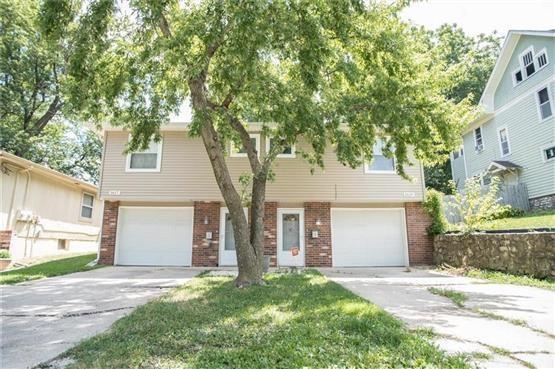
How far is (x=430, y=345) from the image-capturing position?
3.08 meters

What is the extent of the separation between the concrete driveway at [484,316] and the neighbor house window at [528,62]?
13106 mm

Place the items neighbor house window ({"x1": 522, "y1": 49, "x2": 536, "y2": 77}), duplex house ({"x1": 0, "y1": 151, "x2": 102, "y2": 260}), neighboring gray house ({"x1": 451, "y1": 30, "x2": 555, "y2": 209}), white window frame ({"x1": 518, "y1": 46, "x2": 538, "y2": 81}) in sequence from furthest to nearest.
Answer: neighbor house window ({"x1": 522, "y1": 49, "x2": 536, "y2": 77}) → white window frame ({"x1": 518, "y1": 46, "x2": 538, "y2": 81}) → neighboring gray house ({"x1": 451, "y1": 30, "x2": 555, "y2": 209}) → duplex house ({"x1": 0, "y1": 151, "x2": 102, "y2": 260})

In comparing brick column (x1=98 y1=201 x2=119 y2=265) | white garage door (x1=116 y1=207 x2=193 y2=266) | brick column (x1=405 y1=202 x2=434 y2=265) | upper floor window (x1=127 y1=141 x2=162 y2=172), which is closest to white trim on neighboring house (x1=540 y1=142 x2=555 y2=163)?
brick column (x1=405 y1=202 x2=434 y2=265)

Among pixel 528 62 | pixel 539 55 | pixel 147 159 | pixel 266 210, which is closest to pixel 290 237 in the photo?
pixel 266 210

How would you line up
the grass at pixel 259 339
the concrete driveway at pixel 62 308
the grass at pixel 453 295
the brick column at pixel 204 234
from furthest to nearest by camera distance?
the brick column at pixel 204 234 → the grass at pixel 453 295 → the concrete driveway at pixel 62 308 → the grass at pixel 259 339

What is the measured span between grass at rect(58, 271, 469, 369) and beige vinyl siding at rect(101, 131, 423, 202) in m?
6.50

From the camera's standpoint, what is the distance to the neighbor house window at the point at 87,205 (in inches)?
640

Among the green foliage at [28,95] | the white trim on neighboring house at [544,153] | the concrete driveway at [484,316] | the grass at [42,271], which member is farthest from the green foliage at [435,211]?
the green foliage at [28,95]

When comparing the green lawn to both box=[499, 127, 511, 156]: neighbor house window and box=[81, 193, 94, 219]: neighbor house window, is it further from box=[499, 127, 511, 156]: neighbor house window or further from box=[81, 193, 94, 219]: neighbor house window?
box=[81, 193, 94, 219]: neighbor house window

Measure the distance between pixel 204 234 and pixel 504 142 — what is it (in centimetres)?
1597

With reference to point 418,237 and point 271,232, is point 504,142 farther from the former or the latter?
point 271,232

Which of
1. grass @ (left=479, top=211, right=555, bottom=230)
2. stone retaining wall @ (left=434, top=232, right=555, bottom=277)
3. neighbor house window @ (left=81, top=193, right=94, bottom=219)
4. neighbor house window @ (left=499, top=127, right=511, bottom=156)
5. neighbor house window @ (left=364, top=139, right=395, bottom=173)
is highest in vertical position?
neighbor house window @ (left=499, top=127, right=511, bottom=156)

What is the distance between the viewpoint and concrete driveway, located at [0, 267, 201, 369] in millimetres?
3299

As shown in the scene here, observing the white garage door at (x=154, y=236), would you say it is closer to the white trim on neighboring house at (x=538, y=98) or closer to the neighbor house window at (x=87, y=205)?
the neighbor house window at (x=87, y=205)
